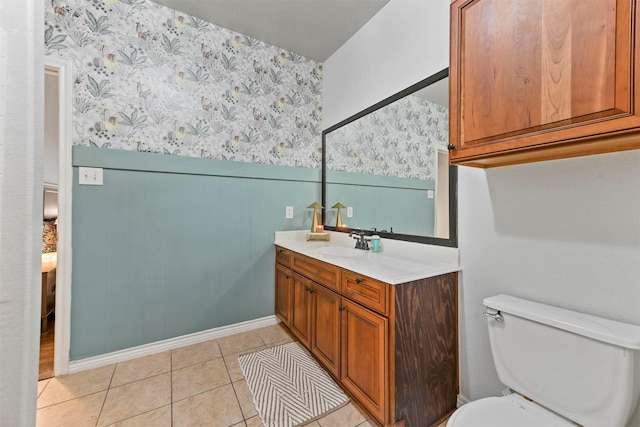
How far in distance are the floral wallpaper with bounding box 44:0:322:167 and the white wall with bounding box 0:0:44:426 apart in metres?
1.53

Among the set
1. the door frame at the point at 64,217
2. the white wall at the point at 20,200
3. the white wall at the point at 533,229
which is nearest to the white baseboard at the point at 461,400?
the white wall at the point at 533,229

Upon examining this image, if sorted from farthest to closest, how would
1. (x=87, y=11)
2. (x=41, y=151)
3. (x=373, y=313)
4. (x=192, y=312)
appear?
(x=192, y=312) < (x=87, y=11) < (x=373, y=313) < (x=41, y=151)

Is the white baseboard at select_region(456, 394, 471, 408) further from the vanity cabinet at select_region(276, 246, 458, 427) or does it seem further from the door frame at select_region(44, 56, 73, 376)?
the door frame at select_region(44, 56, 73, 376)

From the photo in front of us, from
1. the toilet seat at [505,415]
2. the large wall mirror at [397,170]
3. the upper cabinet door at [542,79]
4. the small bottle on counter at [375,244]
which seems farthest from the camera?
the small bottle on counter at [375,244]

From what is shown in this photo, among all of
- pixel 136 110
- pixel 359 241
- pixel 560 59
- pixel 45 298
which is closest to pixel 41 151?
pixel 560 59

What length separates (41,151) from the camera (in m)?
0.62

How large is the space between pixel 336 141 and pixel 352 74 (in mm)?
588

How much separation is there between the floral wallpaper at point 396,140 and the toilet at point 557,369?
903 mm

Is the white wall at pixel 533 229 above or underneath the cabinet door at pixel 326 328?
above

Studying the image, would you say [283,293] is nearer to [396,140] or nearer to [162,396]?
[162,396]

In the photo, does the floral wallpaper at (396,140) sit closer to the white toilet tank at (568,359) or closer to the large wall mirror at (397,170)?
the large wall mirror at (397,170)

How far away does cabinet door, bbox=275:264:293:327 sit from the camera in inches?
88.3

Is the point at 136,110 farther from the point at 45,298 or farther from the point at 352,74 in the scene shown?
the point at 45,298

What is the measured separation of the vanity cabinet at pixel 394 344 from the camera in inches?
49.3
